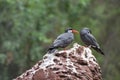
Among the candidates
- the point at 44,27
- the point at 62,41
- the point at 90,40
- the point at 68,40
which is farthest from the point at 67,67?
the point at 44,27

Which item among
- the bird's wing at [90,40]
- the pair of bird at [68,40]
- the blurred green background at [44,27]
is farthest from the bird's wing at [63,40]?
the blurred green background at [44,27]

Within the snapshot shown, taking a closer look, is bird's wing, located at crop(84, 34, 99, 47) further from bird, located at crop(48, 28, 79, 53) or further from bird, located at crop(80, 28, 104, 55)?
bird, located at crop(48, 28, 79, 53)

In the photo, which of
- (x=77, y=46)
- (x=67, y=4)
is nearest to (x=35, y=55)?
(x=67, y=4)

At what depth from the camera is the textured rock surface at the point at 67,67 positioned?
34.0ft

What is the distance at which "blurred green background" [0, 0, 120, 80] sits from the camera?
23500 millimetres

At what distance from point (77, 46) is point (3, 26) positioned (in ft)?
42.7

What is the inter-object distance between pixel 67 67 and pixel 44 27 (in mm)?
14846

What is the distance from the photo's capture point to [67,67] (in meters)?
10.4

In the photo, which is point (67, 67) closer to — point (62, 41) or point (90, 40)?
point (62, 41)

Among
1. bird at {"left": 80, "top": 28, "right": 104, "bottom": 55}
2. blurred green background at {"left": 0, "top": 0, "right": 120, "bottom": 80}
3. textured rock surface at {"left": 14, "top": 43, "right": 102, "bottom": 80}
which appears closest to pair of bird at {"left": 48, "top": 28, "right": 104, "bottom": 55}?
bird at {"left": 80, "top": 28, "right": 104, "bottom": 55}

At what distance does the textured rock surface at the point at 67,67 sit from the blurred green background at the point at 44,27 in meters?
11.8

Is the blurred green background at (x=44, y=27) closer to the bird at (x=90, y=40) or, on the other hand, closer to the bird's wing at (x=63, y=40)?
the bird at (x=90, y=40)

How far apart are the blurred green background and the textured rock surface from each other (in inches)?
465

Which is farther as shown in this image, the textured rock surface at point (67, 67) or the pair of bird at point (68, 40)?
the pair of bird at point (68, 40)
